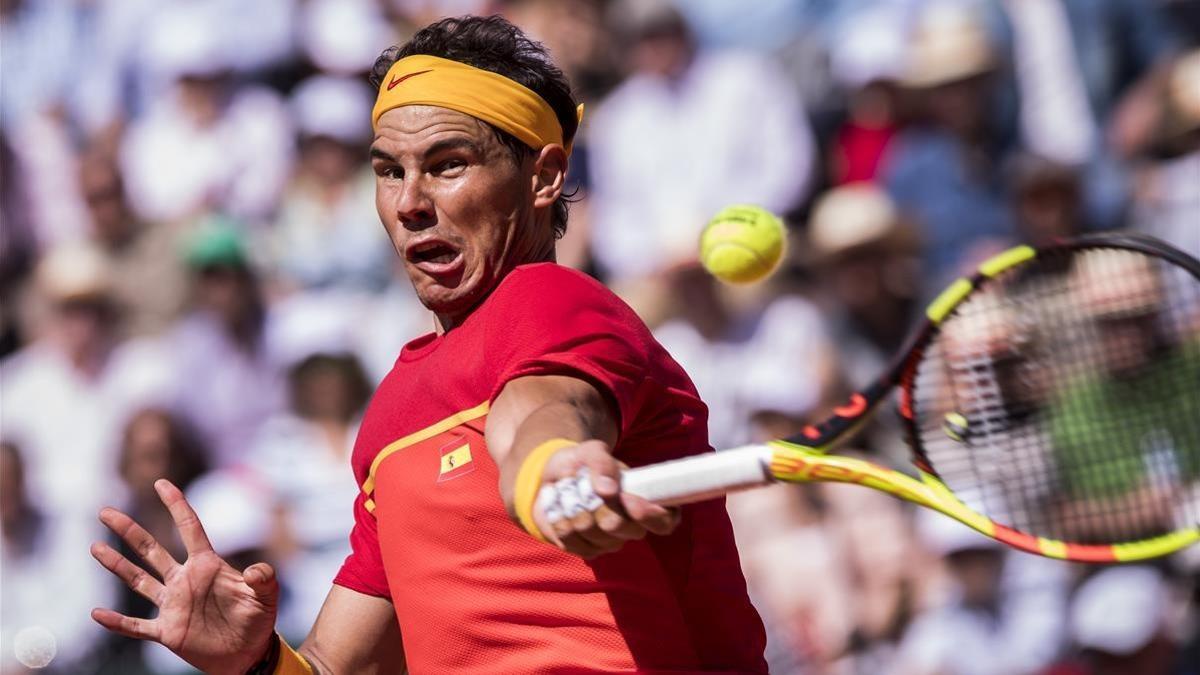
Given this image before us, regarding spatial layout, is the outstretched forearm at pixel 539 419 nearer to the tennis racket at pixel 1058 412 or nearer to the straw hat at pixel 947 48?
the tennis racket at pixel 1058 412

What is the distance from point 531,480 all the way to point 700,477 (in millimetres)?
279

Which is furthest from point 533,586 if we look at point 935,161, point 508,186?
point 935,161

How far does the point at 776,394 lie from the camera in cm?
782

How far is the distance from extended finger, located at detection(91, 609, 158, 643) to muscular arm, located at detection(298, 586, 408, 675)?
0.36 meters

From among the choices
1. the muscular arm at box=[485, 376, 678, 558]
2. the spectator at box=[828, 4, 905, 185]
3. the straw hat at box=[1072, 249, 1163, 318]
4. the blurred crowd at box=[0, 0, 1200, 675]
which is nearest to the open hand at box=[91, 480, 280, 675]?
the muscular arm at box=[485, 376, 678, 558]

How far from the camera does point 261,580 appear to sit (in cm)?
362

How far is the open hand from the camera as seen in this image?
369 centimetres

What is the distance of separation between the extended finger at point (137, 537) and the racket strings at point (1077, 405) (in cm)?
161

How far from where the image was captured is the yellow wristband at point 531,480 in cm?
279

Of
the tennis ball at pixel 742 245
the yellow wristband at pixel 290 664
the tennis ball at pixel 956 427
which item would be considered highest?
the tennis ball at pixel 742 245

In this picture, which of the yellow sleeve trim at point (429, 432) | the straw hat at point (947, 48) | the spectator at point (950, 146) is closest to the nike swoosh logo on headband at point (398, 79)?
Answer: the yellow sleeve trim at point (429, 432)

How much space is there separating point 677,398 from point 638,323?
17cm

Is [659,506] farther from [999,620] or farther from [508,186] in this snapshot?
[999,620]

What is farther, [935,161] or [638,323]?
[935,161]
